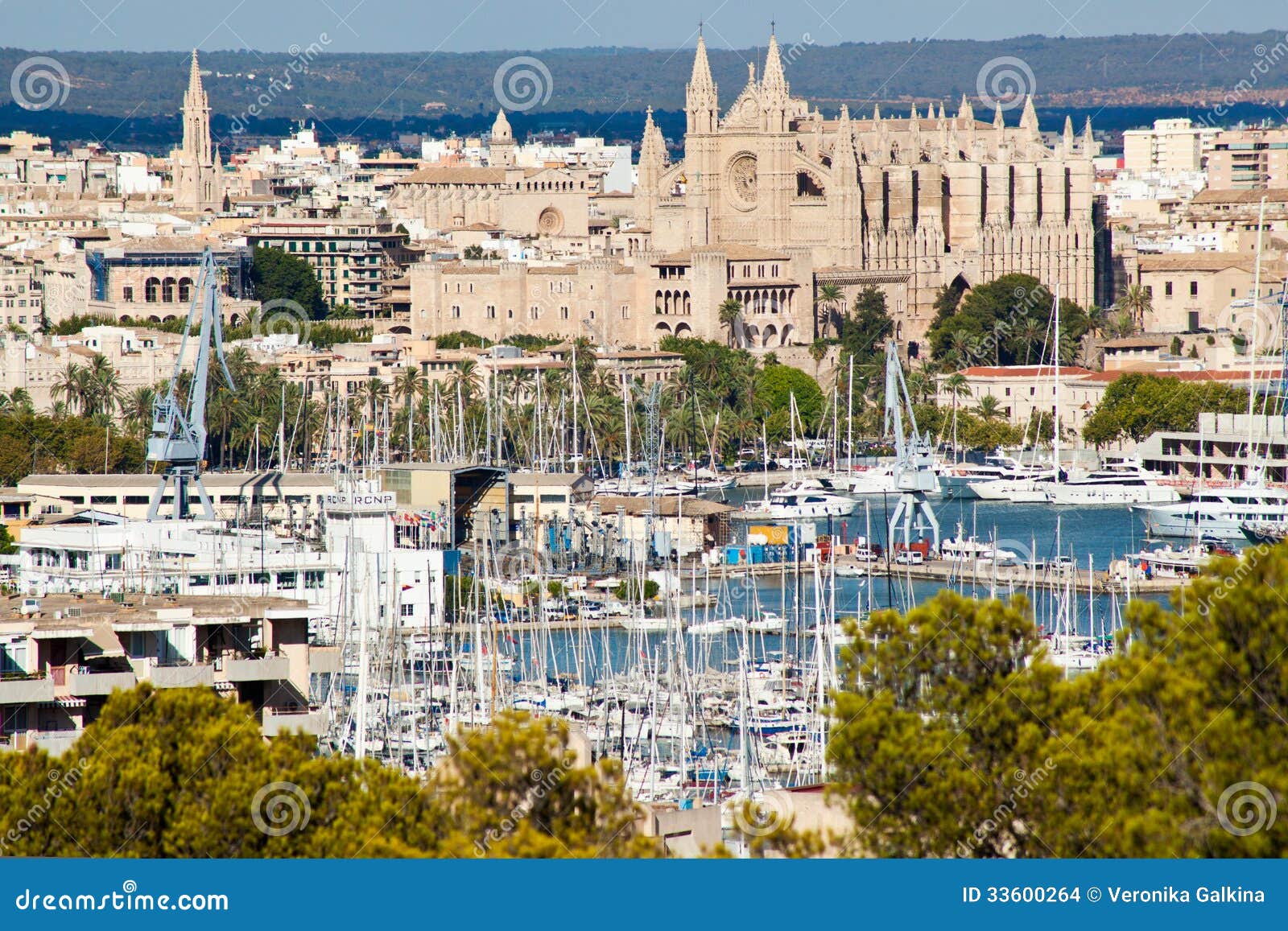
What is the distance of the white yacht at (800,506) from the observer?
5794 centimetres

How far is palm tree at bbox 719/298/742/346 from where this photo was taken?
255 ft

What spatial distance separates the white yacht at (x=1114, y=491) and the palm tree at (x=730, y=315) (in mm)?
16907

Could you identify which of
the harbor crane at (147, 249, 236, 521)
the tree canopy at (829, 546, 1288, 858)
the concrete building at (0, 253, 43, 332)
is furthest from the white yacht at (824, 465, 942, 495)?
the tree canopy at (829, 546, 1288, 858)

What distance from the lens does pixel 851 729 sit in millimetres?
16609

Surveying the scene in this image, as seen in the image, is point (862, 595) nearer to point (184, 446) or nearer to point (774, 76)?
point (184, 446)

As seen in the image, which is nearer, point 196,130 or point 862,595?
point 862,595

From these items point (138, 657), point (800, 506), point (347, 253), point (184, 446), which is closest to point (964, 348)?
point (800, 506)

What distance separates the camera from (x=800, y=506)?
5828 cm

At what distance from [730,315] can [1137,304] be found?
16.0m

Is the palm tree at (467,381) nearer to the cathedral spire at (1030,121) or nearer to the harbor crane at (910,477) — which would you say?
the harbor crane at (910,477)

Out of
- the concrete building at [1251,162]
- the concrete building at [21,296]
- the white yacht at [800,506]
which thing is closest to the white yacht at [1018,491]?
the white yacht at [800,506]

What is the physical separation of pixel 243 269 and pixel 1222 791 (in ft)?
247

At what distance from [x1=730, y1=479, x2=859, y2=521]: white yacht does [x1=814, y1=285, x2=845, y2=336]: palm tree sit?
20949 millimetres

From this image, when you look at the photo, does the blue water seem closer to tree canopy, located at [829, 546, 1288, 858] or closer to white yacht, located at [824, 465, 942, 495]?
white yacht, located at [824, 465, 942, 495]
